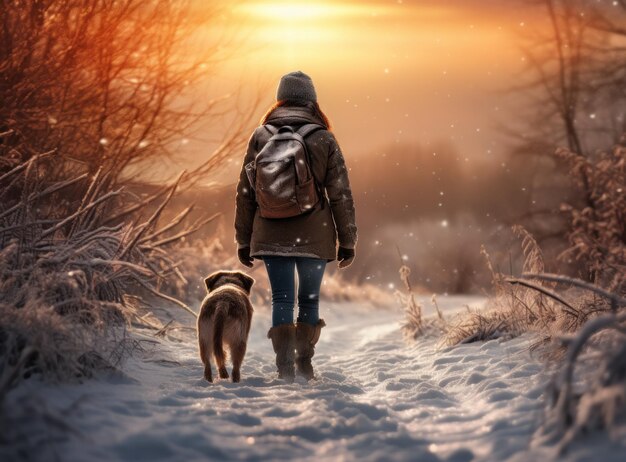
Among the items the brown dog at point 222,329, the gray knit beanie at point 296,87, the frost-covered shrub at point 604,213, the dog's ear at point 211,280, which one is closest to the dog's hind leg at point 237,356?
the brown dog at point 222,329

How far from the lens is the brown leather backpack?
16.8 feet

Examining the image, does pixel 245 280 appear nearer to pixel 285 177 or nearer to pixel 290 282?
pixel 290 282

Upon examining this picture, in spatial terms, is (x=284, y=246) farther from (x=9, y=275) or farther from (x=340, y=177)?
(x=9, y=275)

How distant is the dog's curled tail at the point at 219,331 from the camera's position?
504cm

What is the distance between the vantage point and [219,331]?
5047mm

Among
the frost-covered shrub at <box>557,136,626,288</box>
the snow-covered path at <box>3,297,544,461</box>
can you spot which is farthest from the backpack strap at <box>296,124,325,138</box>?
the frost-covered shrub at <box>557,136,626,288</box>

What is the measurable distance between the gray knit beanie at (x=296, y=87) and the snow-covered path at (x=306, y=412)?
224 centimetres

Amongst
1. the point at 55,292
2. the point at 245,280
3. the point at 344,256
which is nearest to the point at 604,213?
the point at 344,256

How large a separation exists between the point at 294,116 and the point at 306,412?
243 centimetres

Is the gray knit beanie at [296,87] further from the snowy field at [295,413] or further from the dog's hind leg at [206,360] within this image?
the snowy field at [295,413]

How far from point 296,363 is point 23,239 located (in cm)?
227

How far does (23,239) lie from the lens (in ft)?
16.0

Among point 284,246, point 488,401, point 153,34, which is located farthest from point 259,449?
point 153,34

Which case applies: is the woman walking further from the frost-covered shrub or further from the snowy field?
the frost-covered shrub
